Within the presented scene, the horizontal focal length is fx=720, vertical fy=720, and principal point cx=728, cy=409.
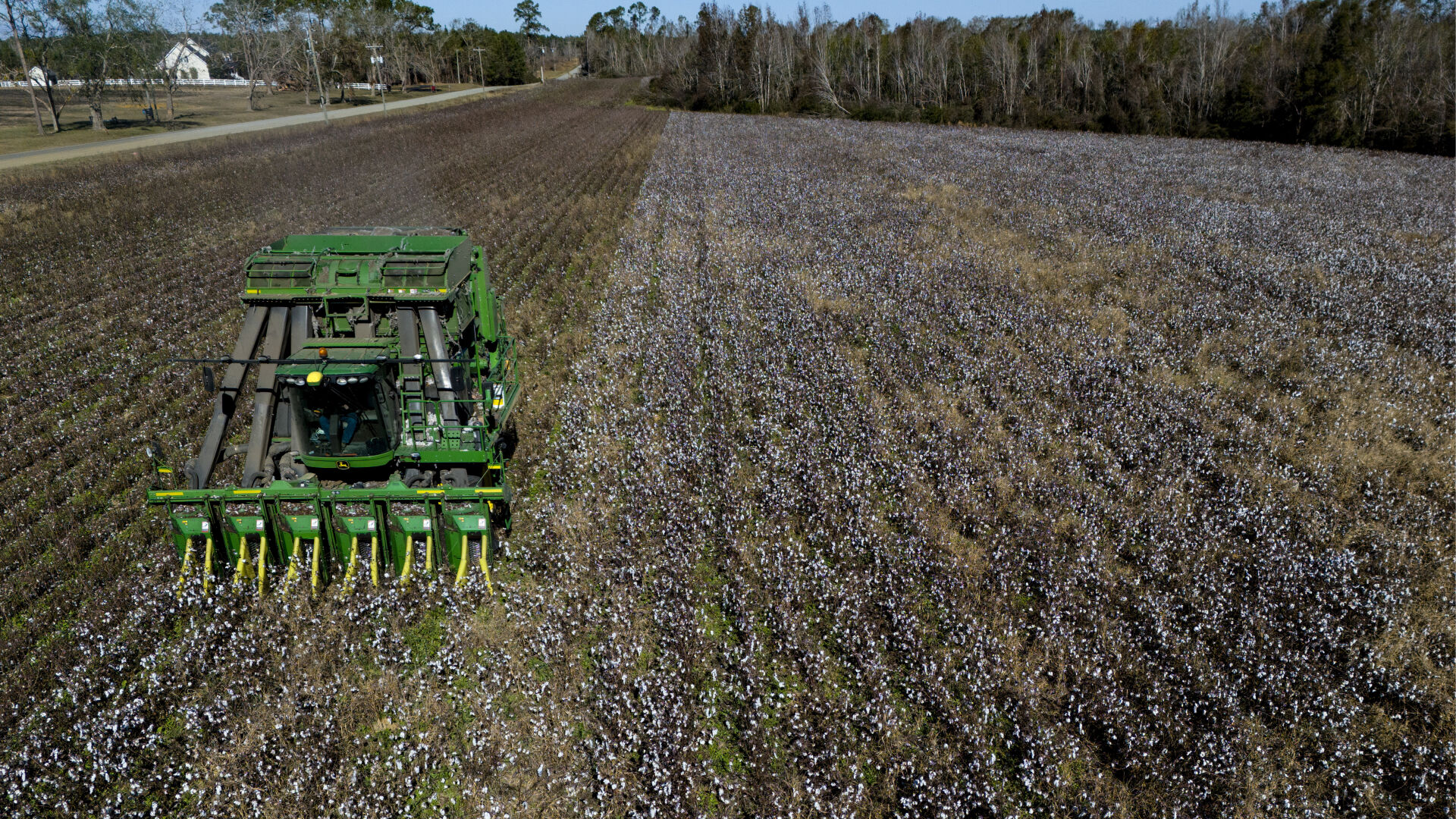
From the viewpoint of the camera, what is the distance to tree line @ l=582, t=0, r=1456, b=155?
1781 inches

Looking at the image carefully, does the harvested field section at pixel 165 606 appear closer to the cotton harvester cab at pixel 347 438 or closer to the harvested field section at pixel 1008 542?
the cotton harvester cab at pixel 347 438

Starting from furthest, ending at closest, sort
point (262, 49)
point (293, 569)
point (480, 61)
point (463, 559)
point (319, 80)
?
point (480, 61), point (262, 49), point (319, 80), point (463, 559), point (293, 569)

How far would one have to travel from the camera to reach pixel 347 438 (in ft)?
26.6

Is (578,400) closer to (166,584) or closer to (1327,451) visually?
(166,584)

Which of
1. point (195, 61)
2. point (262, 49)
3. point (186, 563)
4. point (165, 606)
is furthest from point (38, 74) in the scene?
point (195, 61)

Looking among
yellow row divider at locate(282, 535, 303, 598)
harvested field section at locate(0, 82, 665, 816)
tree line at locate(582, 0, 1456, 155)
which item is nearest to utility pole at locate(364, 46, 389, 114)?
tree line at locate(582, 0, 1456, 155)

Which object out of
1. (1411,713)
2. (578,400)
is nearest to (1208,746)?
(1411,713)

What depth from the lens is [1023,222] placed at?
2517cm

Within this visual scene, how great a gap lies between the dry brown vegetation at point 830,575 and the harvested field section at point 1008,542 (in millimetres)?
49

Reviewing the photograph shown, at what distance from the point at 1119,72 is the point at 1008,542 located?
68.4 m

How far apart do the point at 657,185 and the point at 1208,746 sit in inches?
1212

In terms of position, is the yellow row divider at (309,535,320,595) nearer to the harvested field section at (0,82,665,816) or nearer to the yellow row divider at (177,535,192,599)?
the harvested field section at (0,82,665,816)

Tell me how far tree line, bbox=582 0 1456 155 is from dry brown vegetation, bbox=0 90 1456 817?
36.9m

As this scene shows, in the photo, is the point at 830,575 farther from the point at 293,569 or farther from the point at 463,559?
the point at 293,569
